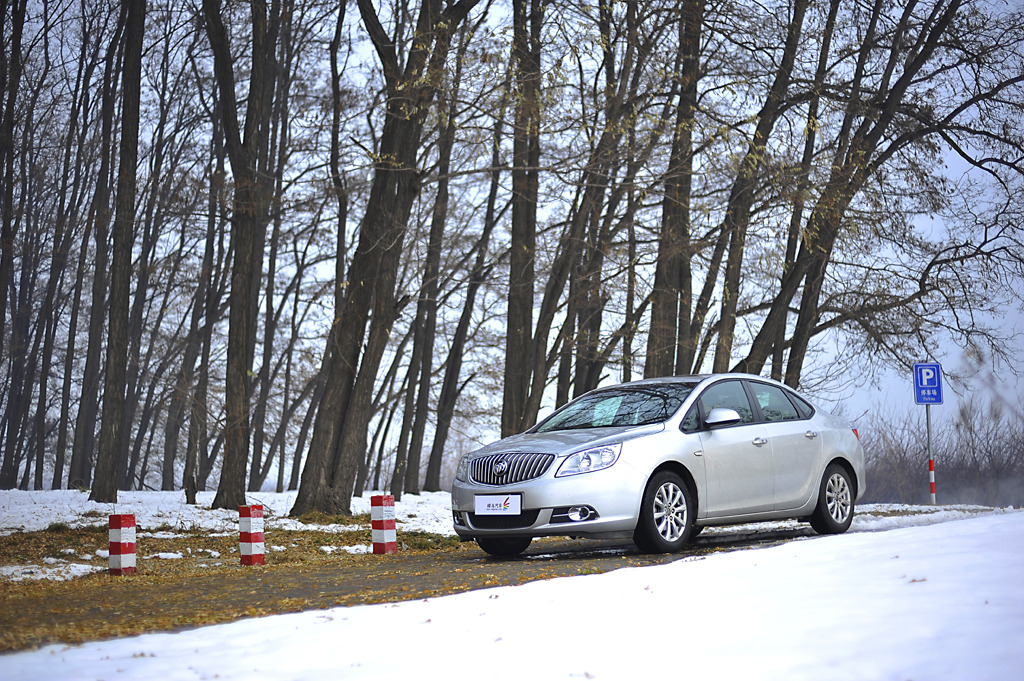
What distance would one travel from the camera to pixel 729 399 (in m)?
10.0

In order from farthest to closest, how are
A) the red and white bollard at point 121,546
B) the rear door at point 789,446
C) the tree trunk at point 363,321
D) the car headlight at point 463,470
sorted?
the tree trunk at point 363,321 → the rear door at point 789,446 → the car headlight at point 463,470 → the red and white bollard at point 121,546

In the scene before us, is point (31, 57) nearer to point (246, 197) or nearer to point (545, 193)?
point (246, 197)

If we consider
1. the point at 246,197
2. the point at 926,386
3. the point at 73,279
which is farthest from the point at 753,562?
the point at 73,279

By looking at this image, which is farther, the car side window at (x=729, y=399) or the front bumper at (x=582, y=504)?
the car side window at (x=729, y=399)

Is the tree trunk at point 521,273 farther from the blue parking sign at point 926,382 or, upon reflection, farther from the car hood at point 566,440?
the car hood at point 566,440

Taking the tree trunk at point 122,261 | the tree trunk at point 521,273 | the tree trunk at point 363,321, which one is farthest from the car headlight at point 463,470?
the tree trunk at point 122,261

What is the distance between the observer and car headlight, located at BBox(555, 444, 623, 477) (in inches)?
337

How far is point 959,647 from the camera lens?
366cm

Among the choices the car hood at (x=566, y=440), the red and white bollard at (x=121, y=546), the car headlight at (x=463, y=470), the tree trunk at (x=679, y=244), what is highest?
the tree trunk at (x=679, y=244)

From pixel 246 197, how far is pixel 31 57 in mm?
14747

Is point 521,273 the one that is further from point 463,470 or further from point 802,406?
point 463,470

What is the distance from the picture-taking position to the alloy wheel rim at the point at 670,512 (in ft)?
29.0

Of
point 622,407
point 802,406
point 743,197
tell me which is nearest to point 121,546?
point 622,407

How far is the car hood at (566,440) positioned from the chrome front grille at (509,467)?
0.06 meters
